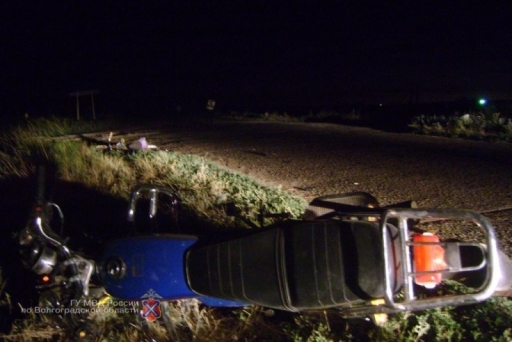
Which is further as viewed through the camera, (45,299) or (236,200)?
(236,200)

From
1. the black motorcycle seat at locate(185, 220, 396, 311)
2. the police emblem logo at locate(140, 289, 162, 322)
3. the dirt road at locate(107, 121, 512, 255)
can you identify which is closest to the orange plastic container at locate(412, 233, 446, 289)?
the black motorcycle seat at locate(185, 220, 396, 311)

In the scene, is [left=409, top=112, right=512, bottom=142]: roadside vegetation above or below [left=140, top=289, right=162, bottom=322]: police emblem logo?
above

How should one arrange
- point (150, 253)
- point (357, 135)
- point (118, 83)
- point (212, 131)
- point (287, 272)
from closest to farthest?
point (287, 272) < point (150, 253) < point (357, 135) < point (212, 131) < point (118, 83)

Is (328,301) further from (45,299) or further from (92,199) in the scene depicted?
(92,199)

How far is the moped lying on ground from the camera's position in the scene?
2.90m

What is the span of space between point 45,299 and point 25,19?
43.3m

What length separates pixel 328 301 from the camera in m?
3.20

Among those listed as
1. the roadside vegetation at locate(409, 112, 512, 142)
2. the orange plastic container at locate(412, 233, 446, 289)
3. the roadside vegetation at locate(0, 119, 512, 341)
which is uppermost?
the roadside vegetation at locate(409, 112, 512, 142)

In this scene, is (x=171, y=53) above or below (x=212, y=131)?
above

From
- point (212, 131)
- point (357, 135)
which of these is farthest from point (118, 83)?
point (357, 135)

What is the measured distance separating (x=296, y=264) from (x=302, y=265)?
0.12ft

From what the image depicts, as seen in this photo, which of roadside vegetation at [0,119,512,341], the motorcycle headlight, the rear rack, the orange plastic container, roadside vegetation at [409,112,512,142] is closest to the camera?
the rear rack

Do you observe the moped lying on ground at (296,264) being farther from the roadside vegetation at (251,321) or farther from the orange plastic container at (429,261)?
the roadside vegetation at (251,321)

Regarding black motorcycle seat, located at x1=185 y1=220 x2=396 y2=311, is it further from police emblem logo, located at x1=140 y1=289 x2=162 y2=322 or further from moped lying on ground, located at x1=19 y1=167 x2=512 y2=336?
police emblem logo, located at x1=140 y1=289 x2=162 y2=322
